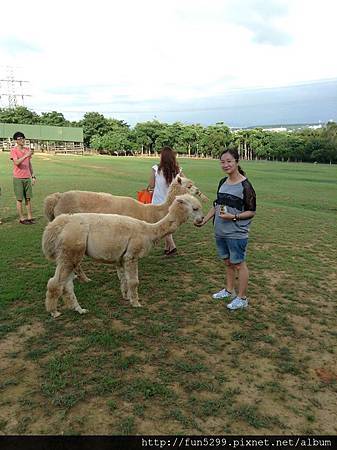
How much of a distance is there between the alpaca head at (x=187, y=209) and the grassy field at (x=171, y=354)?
105 centimetres

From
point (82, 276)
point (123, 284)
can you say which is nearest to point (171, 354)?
point (123, 284)

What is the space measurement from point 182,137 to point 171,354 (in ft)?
264

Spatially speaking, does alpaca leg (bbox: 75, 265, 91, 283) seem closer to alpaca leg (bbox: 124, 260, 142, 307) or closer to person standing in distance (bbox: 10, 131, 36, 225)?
alpaca leg (bbox: 124, 260, 142, 307)

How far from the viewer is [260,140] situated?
78812mm

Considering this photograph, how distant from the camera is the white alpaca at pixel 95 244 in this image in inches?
164

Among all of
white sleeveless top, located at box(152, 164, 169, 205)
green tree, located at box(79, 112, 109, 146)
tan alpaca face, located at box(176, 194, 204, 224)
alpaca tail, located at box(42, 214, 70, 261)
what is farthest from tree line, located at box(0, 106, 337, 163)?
alpaca tail, located at box(42, 214, 70, 261)

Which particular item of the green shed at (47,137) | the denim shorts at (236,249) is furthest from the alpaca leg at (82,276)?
the green shed at (47,137)

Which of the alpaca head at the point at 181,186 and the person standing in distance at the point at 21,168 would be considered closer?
the alpaca head at the point at 181,186

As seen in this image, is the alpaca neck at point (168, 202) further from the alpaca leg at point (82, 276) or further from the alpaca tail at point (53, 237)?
the alpaca tail at point (53, 237)

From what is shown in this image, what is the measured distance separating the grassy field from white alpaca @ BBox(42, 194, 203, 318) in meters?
0.28

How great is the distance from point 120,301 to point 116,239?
2.85 ft

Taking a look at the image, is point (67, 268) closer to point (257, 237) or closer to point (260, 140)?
point (257, 237)

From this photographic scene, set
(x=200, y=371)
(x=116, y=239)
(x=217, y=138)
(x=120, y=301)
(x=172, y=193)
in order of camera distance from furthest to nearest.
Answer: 1. (x=217, y=138)
2. (x=172, y=193)
3. (x=120, y=301)
4. (x=116, y=239)
5. (x=200, y=371)

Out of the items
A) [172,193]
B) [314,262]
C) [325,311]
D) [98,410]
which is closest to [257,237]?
[314,262]
